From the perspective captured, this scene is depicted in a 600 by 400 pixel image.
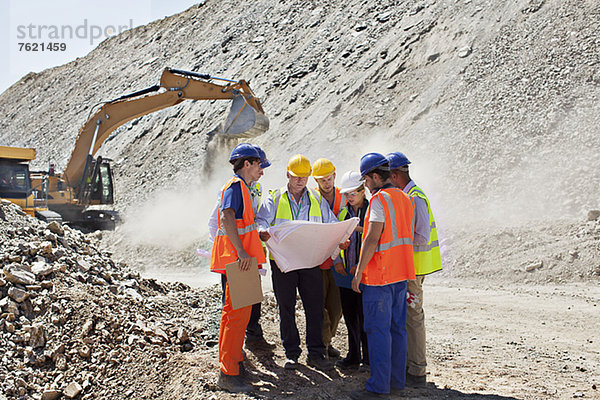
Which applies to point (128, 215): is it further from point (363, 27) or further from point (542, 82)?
point (542, 82)

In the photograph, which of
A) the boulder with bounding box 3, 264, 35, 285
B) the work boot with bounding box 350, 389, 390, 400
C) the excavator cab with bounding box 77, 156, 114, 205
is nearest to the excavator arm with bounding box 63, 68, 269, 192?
the excavator cab with bounding box 77, 156, 114, 205

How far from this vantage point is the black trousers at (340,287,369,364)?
4.55 m

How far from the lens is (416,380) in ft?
14.0

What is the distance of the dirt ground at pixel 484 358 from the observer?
160 inches

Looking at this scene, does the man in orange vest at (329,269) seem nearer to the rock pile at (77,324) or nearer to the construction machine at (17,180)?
the rock pile at (77,324)

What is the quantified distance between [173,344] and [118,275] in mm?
2041

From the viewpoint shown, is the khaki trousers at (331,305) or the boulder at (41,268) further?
the boulder at (41,268)

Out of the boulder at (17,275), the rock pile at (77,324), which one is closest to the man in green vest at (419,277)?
the rock pile at (77,324)

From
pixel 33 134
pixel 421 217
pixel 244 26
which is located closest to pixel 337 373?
pixel 421 217

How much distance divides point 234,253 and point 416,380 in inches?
70.9

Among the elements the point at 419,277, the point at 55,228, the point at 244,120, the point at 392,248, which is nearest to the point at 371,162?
the point at 392,248

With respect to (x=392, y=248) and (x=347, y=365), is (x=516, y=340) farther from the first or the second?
(x=392, y=248)

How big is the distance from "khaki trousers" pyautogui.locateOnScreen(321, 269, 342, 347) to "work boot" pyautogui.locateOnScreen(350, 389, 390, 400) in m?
0.99

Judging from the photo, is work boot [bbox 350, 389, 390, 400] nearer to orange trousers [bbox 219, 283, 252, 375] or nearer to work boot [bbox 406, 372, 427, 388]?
work boot [bbox 406, 372, 427, 388]
